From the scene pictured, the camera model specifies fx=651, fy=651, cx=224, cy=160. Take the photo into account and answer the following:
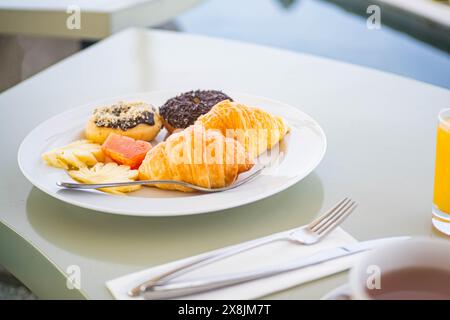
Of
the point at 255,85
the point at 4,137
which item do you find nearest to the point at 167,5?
the point at 255,85

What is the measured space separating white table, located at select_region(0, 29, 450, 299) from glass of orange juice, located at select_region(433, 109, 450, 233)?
0.09 feet

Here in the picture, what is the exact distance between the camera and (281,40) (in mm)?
3928

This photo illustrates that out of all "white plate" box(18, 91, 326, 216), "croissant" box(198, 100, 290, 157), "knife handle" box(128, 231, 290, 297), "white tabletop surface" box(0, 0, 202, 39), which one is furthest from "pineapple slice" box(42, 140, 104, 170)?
"white tabletop surface" box(0, 0, 202, 39)

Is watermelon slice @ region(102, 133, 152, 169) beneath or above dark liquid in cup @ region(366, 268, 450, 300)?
beneath

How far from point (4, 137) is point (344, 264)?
552 millimetres

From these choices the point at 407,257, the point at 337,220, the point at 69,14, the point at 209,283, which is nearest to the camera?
the point at 407,257

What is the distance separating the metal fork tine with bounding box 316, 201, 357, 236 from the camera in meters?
0.64

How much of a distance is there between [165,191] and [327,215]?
0.19 meters

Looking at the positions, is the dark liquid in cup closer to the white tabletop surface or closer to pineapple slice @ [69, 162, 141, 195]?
pineapple slice @ [69, 162, 141, 195]

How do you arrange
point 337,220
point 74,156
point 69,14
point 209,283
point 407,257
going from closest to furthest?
point 407,257 → point 209,283 → point 337,220 → point 74,156 → point 69,14

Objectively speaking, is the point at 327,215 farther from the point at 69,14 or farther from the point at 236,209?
the point at 69,14

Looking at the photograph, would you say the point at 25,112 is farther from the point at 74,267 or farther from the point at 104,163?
the point at 74,267

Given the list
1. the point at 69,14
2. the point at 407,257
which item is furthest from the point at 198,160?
the point at 69,14

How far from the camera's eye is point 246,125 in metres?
0.81
